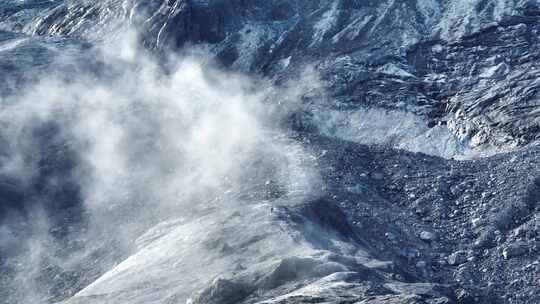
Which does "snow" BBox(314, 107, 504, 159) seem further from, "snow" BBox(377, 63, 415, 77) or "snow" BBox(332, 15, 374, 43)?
"snow" BBox(332, 15, 374, 43)

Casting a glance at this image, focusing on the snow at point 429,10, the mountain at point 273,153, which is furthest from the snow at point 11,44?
the snow at point 429,10

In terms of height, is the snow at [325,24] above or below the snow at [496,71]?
above

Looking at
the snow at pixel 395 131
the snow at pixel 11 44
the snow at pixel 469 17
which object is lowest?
the snow at pixel 395 131

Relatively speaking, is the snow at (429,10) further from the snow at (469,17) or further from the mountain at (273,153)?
the snow at (469,17)

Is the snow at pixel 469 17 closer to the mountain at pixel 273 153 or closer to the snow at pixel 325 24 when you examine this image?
the mountain at pixel 273 153

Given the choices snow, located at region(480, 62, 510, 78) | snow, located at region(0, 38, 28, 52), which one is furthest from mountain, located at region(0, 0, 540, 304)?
snow, located at region(0, 38, 28, 52)

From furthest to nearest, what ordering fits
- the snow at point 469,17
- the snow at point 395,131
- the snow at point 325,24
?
the snow at point 325,24 < the snow at point 469,17 < the snow at point 395,131

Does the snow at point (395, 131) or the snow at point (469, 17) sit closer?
the snow at point (395, 131)

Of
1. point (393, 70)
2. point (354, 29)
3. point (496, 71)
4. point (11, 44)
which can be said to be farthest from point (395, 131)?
Result: point (11, 44)

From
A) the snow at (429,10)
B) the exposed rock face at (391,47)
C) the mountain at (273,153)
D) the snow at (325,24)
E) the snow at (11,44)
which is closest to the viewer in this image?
the mountain at (273,153)
